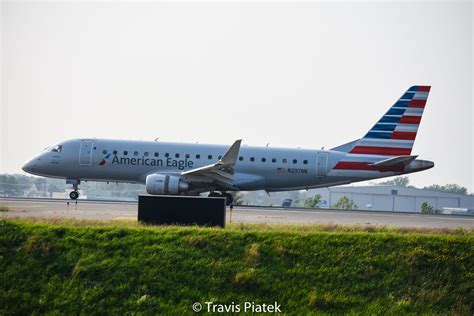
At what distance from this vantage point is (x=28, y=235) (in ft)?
68.4

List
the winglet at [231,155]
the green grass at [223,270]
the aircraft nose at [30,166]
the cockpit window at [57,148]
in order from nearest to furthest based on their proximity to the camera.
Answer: the green grass at [223,270], the winglet at [231,155], the cockpit window at [57,148], the aircraft nose at [30,166]

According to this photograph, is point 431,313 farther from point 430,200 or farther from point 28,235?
point 430,200

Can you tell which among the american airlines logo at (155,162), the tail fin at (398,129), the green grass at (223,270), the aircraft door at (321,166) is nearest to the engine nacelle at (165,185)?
the american airlines logo at (155,162)

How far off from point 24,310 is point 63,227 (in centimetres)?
366

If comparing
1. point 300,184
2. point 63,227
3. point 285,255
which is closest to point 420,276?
point 285,255

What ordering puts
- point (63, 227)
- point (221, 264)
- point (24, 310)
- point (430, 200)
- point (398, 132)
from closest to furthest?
point (24, 310) < point (221, 264) < point (63, 227) < point (398, 132) < point (430, 200)

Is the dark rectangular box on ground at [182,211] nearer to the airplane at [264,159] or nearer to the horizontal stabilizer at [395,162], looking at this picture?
the airplane at [264,159]

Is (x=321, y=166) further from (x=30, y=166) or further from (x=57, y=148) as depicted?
(x=30, y=166)

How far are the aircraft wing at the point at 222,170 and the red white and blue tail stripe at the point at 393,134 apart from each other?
249 inches

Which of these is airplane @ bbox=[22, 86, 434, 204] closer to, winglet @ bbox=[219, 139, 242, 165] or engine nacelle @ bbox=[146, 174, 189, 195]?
engine nacelle @ bbox=[146, 174, 189, 195]

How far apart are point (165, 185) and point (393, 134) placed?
42.5 ft

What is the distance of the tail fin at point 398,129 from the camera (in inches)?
1601

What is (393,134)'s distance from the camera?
40750mm

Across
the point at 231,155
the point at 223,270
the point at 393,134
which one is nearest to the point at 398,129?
the point at 393,134
